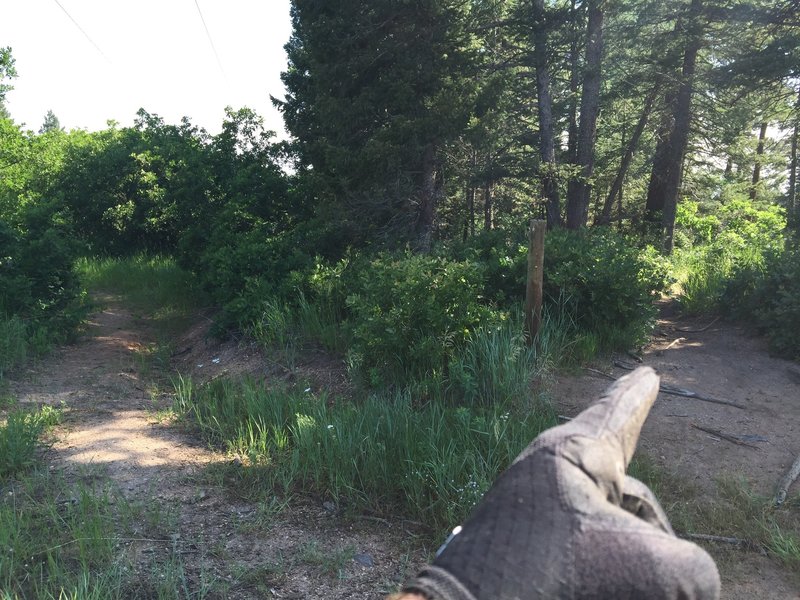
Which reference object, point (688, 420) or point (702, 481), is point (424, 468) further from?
point (688, 420)

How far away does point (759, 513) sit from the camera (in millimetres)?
4371

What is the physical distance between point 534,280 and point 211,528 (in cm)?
388

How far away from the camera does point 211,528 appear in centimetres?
403

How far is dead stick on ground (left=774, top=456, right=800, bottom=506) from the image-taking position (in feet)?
14.9

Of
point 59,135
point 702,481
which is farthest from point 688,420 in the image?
point 59,135

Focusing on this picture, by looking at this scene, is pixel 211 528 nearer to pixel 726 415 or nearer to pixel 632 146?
pixel 726 415

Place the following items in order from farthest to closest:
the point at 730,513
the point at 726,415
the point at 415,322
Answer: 1. the point at 415,322
2. the point at 726,415
3. the point at 730,513

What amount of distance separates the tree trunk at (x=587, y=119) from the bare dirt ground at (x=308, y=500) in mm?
4979

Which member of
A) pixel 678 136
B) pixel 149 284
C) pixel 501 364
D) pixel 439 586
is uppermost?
pixel 678 136

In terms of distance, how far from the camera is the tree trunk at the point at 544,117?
38.9 ft

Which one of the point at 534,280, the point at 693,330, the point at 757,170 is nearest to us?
the point at 534,280

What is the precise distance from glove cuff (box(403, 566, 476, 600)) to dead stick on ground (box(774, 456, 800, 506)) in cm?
408

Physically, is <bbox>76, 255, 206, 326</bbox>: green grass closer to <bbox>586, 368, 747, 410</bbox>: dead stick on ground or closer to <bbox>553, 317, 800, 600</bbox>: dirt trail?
<bbox>553, 317, 800, 600</bbox>: dirt trail

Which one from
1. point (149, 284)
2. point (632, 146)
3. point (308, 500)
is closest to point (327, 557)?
point (308, 500)
